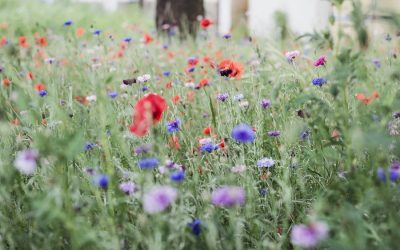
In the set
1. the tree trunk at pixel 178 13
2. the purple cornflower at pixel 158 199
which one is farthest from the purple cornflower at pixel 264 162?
the tree trunk at pixel 178 13

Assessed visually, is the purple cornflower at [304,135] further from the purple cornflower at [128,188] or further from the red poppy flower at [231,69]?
the purple cornflower at [128,188]

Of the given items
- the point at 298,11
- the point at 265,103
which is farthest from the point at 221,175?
the point at 298,11

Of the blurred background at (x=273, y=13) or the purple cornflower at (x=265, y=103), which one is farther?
the blurred background at (x=273, y=13)

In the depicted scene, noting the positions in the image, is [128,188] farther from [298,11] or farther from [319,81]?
[298,11]

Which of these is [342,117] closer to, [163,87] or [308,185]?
[308,185]

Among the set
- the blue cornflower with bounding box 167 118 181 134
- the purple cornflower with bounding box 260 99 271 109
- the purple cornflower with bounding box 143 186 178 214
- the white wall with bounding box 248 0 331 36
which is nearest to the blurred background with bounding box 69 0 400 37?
the white wall with bounding box 248 0 331 36

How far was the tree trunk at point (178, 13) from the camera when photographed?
5.93 m

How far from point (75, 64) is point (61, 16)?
4.90 m

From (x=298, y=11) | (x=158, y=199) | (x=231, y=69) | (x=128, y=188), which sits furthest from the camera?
(x=298, y=11)

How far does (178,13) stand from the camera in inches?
235

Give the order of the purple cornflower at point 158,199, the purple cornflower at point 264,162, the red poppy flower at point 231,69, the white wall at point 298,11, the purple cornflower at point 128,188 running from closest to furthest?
the purple cornflower at point 158,199, the purple cornflower at point 128,188, the purple cornflower at point 264,162, the red poppy flower at point 231,69, the white wall at point 298,11

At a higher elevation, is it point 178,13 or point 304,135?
point 304,135

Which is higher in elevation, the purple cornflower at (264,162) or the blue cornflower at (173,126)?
the blue cornflower at (173,126)

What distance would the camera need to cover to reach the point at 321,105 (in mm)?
1597
